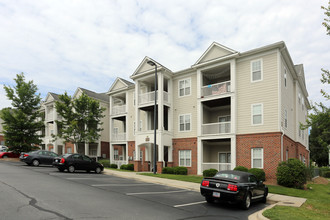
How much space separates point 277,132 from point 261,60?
5848 mm

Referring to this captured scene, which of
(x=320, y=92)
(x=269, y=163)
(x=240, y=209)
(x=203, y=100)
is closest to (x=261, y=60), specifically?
(x=203, y=100)

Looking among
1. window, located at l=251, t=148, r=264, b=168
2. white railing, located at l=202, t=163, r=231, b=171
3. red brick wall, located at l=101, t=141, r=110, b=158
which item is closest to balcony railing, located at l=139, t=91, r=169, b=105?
white railing, located at l=202, t=163, r=231, b=171

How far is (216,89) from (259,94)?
12.8ft

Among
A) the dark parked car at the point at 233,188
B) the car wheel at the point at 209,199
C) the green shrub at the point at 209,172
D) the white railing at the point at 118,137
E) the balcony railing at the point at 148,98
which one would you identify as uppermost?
the balcony railing at the point at 148,98

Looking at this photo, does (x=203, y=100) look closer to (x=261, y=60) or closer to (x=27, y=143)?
(x=261, y=60)

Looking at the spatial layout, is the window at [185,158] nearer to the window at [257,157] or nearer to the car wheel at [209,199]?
the window at [257,157]

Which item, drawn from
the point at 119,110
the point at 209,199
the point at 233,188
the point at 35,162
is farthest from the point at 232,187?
the point at 119,110

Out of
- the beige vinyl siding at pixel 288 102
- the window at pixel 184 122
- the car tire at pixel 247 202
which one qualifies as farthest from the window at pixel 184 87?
the car tire at pixel 247 202

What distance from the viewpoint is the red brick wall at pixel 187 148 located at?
23969mm

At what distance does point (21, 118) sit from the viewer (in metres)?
31.6

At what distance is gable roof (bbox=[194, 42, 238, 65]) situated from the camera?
2217cm

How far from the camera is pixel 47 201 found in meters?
8.45

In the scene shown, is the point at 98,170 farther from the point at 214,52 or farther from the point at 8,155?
the point at 8,155

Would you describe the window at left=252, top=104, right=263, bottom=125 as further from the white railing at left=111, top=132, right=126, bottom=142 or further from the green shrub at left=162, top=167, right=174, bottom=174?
the white railing at left=111, top=132, right=126, bottom=142
